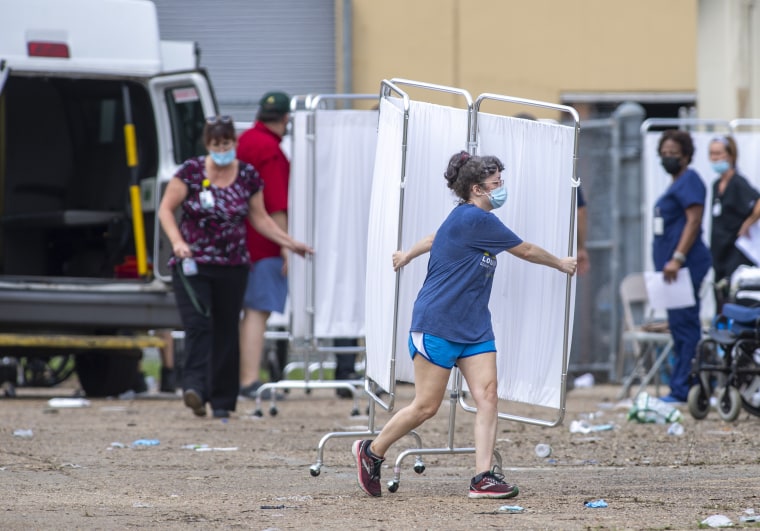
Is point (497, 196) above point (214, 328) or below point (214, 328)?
above

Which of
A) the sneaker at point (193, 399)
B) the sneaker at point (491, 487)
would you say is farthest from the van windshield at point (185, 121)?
the sneaker at point (491, 487)

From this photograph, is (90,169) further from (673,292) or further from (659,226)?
(673,292)

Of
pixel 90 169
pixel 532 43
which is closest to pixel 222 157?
pixel 90 169

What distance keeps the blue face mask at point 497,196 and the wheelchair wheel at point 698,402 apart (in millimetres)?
4084

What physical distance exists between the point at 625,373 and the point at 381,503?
346 inches

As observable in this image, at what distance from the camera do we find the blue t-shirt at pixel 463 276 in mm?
6809

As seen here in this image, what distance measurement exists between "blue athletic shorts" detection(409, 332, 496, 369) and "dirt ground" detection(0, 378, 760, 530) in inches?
22.7

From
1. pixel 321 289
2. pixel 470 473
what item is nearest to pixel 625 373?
pixel 321 289

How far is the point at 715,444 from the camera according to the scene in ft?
29.5

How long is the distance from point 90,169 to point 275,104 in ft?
9.20

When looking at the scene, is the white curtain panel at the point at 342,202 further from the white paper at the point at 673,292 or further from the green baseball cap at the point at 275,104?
the white paper at the point at 673,292

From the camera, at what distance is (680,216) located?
12016 mm

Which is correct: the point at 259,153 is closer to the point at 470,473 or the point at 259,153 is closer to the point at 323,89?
the point at 470,473

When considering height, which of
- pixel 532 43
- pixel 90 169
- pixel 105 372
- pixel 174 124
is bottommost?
pixel 105 372
